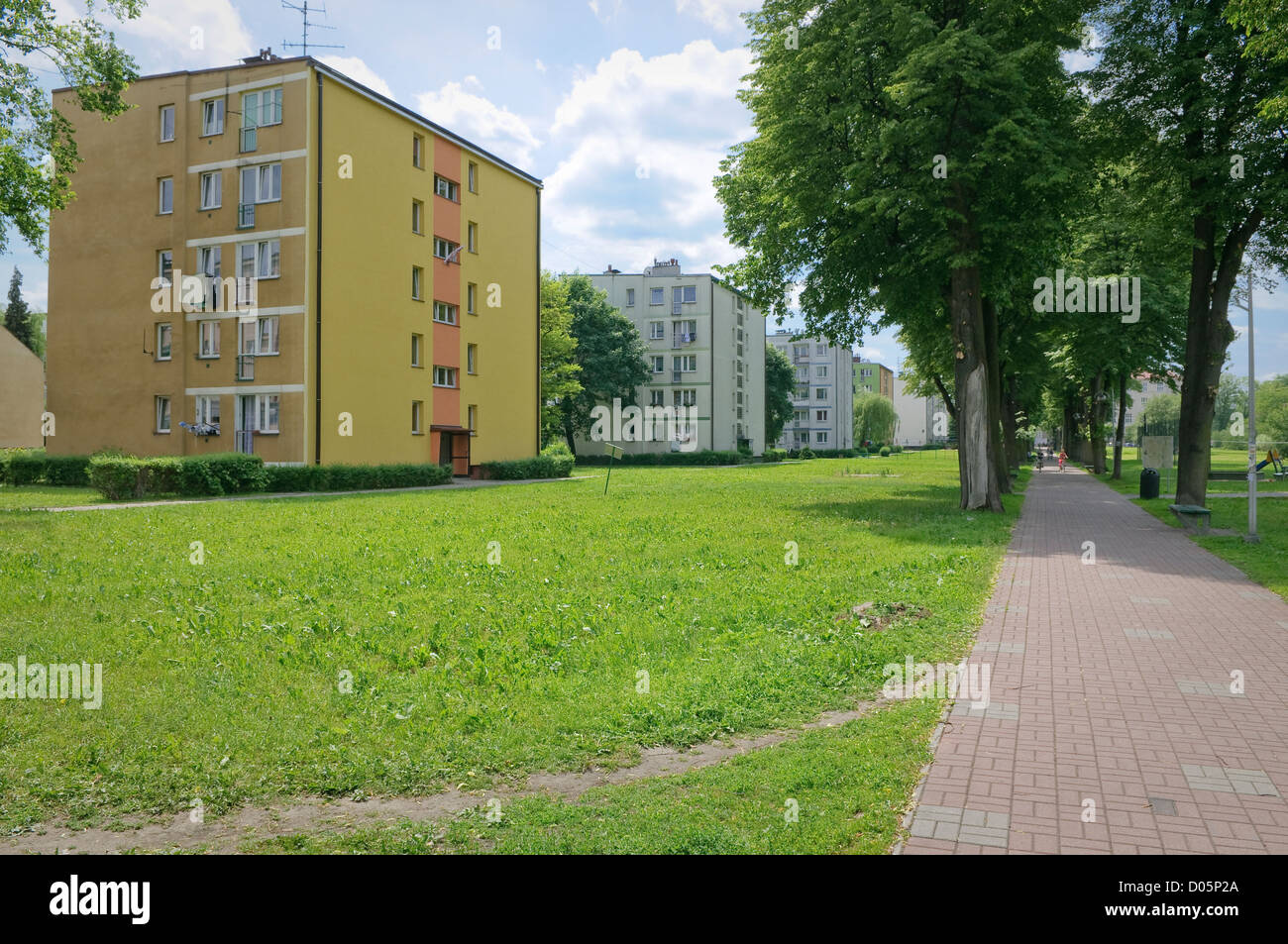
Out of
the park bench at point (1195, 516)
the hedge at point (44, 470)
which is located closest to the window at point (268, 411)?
the hedge at point (44, 470)

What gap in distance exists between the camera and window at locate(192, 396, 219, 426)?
3222cm

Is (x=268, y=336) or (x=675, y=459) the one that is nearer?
(x=268, y=336)

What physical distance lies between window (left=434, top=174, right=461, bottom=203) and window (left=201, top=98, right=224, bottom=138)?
8.44m

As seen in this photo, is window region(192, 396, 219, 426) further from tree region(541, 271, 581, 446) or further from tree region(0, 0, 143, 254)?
tree region(541, 271, 581, 446)

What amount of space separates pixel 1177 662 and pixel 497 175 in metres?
39.8

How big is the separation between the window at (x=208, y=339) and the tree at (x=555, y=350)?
86.3ft

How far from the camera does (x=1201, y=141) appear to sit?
64.6 feet

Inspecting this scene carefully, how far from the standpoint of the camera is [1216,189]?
62.3 ft

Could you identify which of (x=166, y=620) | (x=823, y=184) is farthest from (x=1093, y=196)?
(x=166, y=620)

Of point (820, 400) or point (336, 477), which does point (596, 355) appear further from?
point (820, 400)

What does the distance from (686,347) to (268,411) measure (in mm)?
48064

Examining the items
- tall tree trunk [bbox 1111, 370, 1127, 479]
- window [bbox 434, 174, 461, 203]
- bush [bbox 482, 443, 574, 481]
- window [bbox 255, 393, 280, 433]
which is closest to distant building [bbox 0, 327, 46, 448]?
window [bbox 255, 393, 280, 433]

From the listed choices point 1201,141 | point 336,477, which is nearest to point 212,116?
point 336,477

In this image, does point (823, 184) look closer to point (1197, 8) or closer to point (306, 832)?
point (1197, 8)
